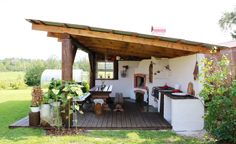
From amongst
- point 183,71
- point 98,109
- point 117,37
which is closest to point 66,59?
point 117,37

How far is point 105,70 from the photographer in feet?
44.5

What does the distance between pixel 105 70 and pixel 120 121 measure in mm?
6818

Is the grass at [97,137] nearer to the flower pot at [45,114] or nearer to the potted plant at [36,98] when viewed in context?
the flower pot at [45,114]

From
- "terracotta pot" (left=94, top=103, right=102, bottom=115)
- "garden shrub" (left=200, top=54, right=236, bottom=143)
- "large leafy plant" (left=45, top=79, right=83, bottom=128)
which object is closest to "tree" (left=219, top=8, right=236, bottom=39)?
"terracotta pot" (left=94, top=103, right=102, bottom=115)

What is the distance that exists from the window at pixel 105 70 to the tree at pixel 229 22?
12749 mm

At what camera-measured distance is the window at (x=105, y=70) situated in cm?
1357

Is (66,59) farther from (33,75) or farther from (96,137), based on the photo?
(33,75)

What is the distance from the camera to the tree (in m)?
21.2

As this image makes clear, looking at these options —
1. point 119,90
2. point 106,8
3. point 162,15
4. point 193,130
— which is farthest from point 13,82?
point 193,130

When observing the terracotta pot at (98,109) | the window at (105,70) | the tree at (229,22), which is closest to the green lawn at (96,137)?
the terracotta pot at (98,109)

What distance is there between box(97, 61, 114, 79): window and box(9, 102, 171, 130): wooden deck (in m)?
5.39

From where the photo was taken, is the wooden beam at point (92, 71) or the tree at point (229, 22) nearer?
the wooden beam at point (92, 71)

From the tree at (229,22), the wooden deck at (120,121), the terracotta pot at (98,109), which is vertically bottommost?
the wooden deck at (120,121)

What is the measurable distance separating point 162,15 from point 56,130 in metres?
18.3
